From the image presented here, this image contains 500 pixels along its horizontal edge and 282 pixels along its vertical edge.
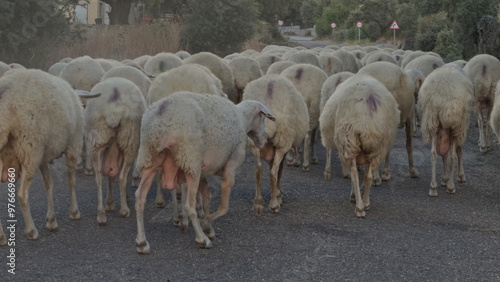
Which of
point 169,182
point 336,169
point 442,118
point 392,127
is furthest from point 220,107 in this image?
point 336,169

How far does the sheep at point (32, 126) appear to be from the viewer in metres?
7.07

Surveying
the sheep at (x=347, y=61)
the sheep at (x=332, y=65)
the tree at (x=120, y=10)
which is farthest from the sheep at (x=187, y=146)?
the tree at (x=120, y=10)

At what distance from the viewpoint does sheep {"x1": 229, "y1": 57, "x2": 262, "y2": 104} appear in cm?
1331

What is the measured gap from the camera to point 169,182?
7035mm

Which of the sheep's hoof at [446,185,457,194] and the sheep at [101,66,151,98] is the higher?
the sheep at [101,66,151,98]

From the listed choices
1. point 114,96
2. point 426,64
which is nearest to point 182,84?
point 114,96

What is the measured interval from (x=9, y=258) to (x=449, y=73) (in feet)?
19.9

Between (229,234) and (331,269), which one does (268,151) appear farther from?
(331,269)

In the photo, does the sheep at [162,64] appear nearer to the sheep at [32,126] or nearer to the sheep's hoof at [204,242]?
the sheep at [32,126]

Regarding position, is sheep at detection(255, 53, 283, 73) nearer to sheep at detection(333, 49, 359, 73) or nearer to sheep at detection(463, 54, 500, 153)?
sheep at detection(333, 49, 359, 73)

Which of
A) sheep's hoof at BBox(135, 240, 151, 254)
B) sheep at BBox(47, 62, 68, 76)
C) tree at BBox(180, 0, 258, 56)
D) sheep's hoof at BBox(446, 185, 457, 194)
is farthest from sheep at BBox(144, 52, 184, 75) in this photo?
tree at BBox(180, 0, 258, 56)

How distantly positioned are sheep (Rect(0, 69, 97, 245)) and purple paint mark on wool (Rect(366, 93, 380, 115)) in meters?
3.23

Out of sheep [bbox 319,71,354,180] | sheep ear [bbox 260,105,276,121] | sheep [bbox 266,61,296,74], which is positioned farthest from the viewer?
sheep [bbox 266,61,296,74]

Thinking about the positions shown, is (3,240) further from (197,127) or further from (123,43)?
(123,43)
